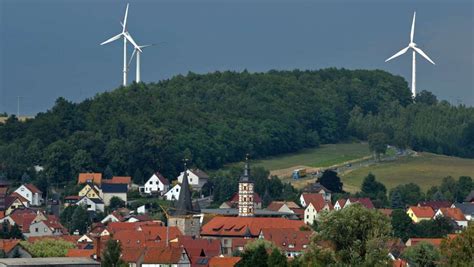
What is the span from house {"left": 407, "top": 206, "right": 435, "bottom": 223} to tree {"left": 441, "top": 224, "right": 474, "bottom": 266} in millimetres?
50440

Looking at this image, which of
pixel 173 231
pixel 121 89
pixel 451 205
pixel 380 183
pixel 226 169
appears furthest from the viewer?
pixel 121 89

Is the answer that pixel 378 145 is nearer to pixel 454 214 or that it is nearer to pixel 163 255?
pixel 454 214

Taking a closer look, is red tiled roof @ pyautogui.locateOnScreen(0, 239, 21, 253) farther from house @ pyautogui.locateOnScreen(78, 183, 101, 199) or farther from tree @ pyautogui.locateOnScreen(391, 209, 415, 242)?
house @ pyautogui.locateOnScreen(78, 183, 101, 199)

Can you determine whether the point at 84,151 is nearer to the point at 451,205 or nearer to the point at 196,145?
the point at 196,145

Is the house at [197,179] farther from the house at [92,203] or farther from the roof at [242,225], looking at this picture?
the roof at [242,225]

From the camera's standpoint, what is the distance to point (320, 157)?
568ft

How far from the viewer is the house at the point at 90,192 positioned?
140250 millimetres

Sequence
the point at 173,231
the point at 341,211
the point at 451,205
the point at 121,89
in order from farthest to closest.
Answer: the point at 121,89
the point at 451,205
the point at 173,231
the point at 341,211

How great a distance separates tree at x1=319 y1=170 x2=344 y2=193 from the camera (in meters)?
145

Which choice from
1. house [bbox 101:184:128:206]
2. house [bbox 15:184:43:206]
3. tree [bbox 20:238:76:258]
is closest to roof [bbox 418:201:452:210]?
house [bbox 101:184:128:206]

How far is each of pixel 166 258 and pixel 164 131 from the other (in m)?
66.1

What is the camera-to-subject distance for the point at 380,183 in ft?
486

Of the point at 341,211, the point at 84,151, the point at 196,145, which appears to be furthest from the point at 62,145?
the point at 341,211

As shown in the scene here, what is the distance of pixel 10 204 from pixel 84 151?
17.7 meters
